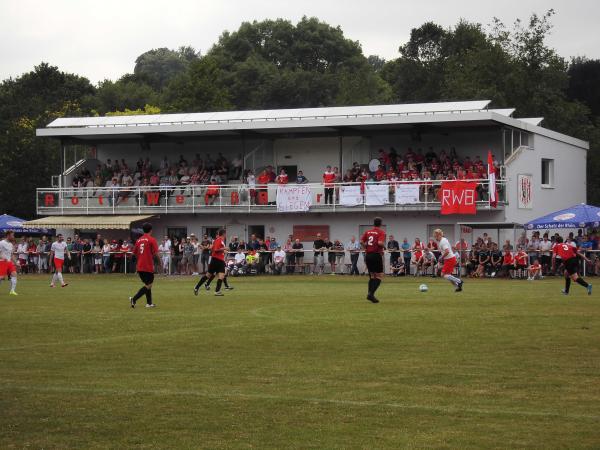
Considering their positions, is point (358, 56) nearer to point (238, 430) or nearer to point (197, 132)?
point (197, 132)

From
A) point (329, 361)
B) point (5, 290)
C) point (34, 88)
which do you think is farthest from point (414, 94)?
point (329, 361)

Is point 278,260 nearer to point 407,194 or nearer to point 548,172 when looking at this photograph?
point 407,194

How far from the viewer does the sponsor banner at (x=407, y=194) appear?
48.0 meters

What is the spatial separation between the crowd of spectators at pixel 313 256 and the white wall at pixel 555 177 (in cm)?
205

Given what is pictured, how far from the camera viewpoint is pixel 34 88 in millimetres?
100750

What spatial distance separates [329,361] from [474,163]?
3530cm

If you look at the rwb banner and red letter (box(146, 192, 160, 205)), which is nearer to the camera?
the rwb banner

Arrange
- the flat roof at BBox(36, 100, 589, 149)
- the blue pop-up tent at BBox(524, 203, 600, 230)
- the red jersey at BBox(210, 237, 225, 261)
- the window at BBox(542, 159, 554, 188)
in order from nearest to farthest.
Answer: the red jersey at BBox(210, 237, 225, 261) < the blue pop-up tent at BBox(524, 203, 600, 230) < the flat roof at BBox(36, 100, 589, 149) < the window at BBox(542, 159, 554, 188)

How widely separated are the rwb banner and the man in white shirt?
308 centimetres

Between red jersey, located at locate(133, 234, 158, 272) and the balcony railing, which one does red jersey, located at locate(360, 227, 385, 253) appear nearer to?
red jersey, located at locate(133, 234, 158, 272)

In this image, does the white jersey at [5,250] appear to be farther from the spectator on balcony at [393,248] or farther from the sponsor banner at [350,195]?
A: the sponsor banner at [350,195]

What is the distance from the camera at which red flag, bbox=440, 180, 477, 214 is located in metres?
46.6

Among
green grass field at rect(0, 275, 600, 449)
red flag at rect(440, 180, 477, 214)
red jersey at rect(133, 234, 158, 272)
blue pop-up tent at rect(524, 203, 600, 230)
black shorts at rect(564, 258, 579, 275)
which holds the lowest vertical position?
green grass field at rect(0, 275, 600, 449)

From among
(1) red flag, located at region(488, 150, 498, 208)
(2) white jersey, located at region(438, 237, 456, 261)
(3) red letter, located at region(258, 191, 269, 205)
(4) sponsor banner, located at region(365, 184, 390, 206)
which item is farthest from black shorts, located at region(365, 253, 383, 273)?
(3) red letter, located at region(258, 191, 269, 205)
